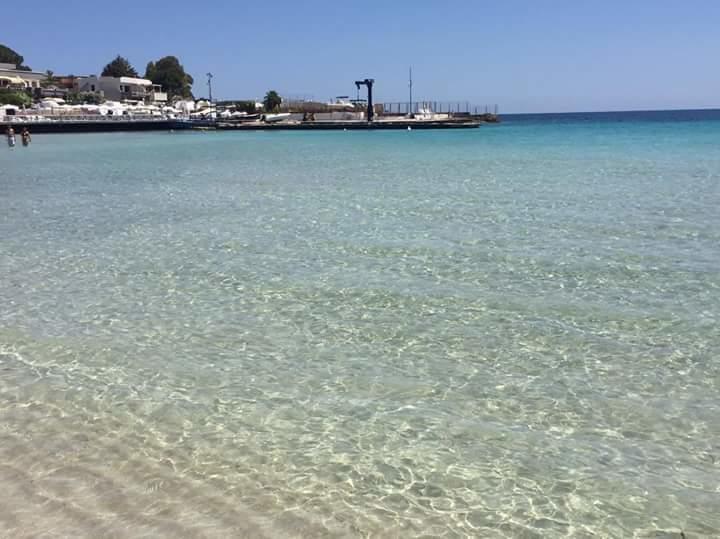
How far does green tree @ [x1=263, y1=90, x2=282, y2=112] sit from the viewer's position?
114m

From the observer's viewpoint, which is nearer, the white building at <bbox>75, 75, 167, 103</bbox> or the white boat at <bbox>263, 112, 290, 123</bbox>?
the white boat at <bbox>263, 112, 290, 123</bbox>

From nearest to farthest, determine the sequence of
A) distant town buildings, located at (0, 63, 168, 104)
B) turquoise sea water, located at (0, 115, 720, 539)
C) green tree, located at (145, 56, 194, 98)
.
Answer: turquoise sea water, located at (0, 115, 720, 539)
distant town buildings, located at (0, 63, 168, 104)
green tree, located at (145, 56, 194, 98)

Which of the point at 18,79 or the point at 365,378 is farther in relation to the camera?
the point at 18,79

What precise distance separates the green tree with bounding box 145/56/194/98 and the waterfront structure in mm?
22068

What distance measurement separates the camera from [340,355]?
6.80m

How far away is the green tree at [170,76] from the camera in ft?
453

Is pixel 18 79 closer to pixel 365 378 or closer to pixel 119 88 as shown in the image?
pixel 119 88

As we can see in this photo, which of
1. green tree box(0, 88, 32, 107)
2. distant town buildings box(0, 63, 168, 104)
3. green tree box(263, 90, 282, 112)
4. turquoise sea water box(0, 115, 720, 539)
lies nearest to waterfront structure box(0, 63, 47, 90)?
distant town buildings box(0, 63, 168, 104)

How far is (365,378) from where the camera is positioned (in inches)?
245

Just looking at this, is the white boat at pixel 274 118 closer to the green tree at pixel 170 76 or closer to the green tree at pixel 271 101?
the green tree at pixel 271 101

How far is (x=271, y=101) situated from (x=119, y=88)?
27.4 metres

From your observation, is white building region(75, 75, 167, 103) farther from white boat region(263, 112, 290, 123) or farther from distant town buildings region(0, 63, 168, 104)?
white boat region(263, 112, 290, 123)

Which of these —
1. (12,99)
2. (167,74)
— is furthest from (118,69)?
(12,99)

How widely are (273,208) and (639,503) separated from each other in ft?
43.8
